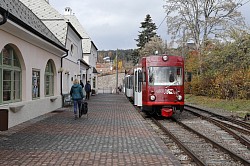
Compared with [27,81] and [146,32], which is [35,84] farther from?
[146,32]

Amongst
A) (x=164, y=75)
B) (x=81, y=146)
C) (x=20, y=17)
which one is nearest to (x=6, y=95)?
(x=20, y=17)

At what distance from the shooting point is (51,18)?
2477 centimetres

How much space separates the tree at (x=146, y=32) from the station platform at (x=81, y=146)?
60664 mm

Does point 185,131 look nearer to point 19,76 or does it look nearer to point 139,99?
point 139,99

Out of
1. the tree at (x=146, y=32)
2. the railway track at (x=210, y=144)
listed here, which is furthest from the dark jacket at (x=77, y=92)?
the tree at (x=146, y=32)

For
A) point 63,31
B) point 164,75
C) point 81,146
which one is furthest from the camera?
point 63,31

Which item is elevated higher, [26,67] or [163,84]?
[26,67]

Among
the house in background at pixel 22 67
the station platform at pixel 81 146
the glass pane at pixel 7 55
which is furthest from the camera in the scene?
the glass pane at pixel 7 55

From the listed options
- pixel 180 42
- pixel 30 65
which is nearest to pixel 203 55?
pixel 180 42

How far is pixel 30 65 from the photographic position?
47.3 ft

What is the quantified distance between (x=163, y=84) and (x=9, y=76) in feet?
21.4

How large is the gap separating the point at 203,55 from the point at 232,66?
6.88m

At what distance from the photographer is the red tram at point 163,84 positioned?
599 inches

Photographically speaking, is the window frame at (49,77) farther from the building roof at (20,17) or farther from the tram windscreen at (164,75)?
the tram windscreen at (164,75)
